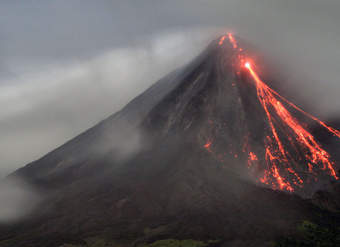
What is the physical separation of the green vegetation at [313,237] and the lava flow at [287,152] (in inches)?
750

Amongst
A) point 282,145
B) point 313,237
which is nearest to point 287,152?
point 282,145

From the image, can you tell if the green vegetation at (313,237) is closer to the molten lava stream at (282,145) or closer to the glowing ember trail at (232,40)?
the molten lava stream at (282,145)

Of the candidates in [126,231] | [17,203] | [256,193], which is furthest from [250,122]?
[17,203]

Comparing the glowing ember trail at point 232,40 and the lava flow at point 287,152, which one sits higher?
the glowing ember trail at point 232,40

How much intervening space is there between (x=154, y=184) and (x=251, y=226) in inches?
1153

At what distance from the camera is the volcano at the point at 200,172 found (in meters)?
62.8

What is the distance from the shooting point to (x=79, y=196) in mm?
83812

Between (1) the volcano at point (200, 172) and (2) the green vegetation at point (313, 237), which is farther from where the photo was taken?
(1) the volcano at point (200, 172)

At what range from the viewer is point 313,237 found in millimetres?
52750

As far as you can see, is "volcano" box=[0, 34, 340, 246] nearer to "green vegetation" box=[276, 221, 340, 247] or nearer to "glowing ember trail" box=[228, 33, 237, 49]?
"green vegetation" box=[276, 221, 340, 247]

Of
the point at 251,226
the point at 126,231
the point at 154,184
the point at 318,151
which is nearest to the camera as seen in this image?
the point at 251,226

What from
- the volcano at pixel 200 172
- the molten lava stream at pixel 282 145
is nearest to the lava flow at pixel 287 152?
the molten lava stream at pixel 282 145

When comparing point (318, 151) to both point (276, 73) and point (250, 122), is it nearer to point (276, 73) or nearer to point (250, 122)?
point (250, 122)

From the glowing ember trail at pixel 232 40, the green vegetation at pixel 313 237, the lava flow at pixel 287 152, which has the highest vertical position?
the glowing ember trail at pixel 232 40
